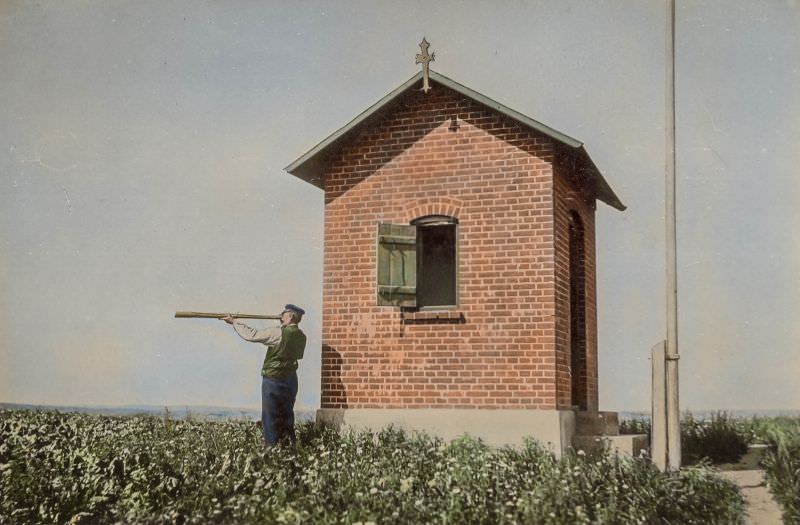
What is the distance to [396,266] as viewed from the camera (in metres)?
12.1

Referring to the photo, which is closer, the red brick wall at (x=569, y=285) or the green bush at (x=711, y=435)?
the red brick wall at (x=569, y=285)

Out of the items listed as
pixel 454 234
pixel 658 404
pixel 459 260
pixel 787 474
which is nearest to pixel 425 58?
pixel 454 234

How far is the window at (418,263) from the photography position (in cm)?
1211

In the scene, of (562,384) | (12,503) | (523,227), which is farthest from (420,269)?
(12,503)

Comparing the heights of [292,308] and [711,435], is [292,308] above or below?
above

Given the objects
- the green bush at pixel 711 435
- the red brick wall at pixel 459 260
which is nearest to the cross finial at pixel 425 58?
the red brick wall at pixel 459 260

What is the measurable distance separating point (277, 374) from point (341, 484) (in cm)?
264

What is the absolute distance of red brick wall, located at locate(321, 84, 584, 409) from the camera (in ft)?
38.2

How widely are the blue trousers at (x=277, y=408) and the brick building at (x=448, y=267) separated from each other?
63 centimetres

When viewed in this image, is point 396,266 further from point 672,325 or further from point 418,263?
point 672,325

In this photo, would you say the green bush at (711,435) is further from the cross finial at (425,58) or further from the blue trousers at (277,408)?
the cross finial at (425,58)

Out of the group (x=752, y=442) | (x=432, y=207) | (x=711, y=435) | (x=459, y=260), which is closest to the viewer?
(x=459, y=260)

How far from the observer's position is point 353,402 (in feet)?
40.0

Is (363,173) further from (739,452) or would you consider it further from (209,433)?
(739,452)
